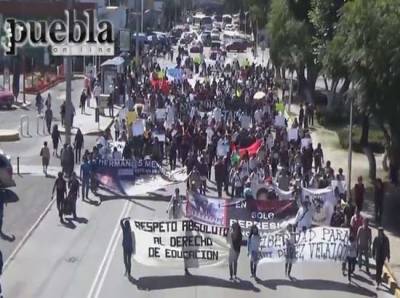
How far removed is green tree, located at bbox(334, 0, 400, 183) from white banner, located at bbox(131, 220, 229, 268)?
8.47m

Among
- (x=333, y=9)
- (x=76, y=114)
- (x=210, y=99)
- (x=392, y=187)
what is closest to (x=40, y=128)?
(x=76, y=114)

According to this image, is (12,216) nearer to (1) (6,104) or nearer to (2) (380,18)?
(2) (380,18)

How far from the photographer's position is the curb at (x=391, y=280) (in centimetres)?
2102

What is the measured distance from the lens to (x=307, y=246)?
866 inches

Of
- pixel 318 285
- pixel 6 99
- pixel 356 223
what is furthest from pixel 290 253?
pixel 6 99

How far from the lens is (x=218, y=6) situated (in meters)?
192

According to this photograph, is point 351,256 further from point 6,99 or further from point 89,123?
point 6,99

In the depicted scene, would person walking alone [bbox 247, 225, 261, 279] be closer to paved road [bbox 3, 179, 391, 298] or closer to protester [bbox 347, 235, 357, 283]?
paved road [bbox 3, 179, 391, 298]

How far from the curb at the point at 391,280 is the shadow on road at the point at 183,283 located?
2.80m

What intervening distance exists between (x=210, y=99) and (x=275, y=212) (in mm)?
25734

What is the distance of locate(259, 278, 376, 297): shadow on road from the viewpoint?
2106 centimetres

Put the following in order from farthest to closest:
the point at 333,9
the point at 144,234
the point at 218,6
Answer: the point at 218,6 < the point at 333,9 < the point at 144,234

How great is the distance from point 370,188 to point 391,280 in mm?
10954

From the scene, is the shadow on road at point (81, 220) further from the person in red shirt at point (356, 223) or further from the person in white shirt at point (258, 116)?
the person in white shirt at point (258, 116)
